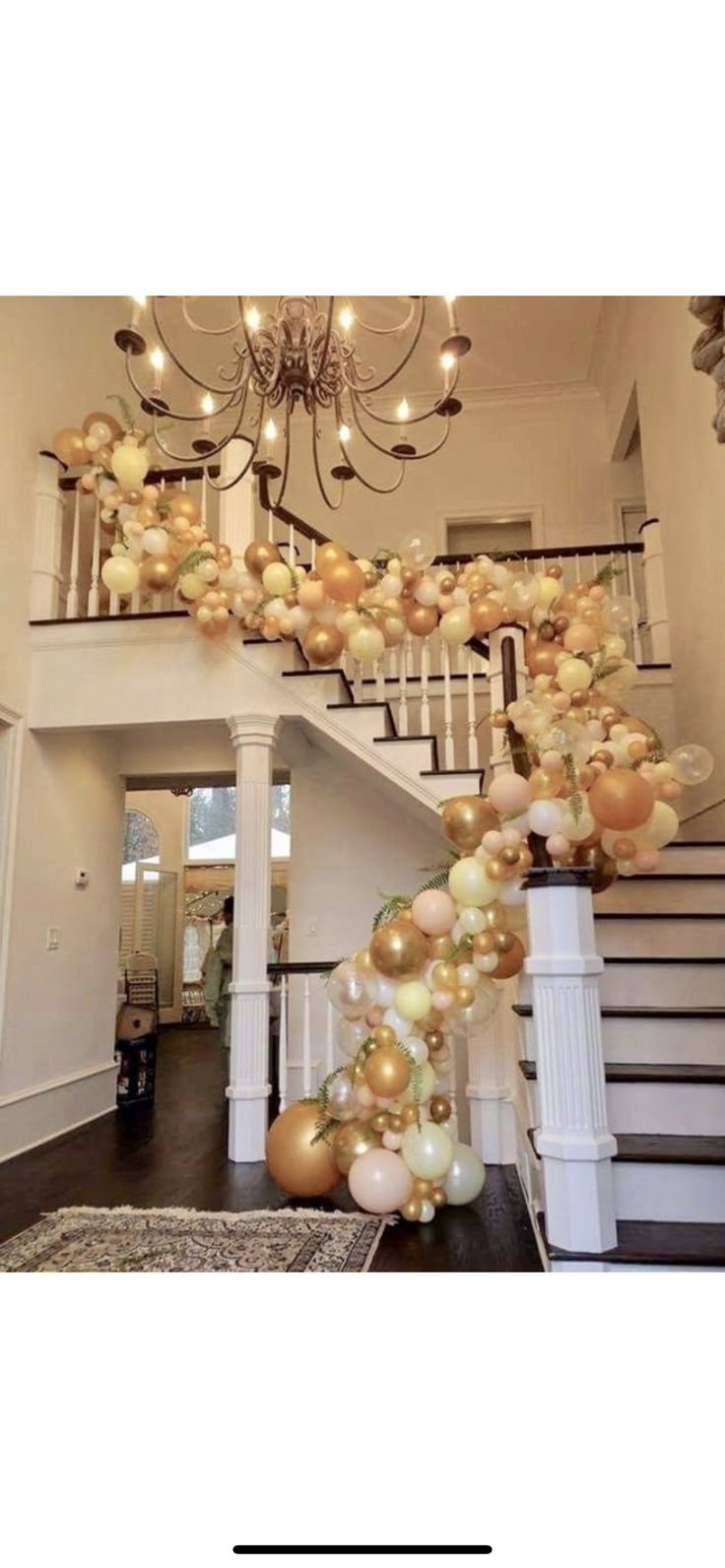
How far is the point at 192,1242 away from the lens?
2.59 metres

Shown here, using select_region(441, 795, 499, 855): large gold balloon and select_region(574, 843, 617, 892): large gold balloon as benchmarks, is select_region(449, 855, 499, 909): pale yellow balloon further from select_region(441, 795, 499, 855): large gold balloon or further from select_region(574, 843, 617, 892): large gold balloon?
select_region(574, 843, 617, 892): large gold balloon

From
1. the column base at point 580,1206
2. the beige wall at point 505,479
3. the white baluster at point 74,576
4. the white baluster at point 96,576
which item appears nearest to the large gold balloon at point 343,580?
the white baluster at point 96,576

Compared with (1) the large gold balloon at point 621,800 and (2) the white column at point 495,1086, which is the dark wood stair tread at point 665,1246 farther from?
(2) the white column at point 495,1086

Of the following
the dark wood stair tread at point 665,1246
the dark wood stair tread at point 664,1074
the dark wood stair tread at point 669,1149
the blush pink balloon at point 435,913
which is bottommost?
the dark wood stair tread at point 665,1246

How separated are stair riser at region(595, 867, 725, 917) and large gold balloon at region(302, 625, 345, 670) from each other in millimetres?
1661

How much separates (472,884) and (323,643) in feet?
5.11

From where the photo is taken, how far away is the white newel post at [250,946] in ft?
11.8

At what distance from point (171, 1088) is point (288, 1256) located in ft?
11.8

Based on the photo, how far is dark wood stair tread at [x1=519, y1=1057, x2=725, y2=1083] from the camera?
222 centimetres

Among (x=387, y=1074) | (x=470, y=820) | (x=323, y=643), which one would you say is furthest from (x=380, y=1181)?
(x=323, y=643)

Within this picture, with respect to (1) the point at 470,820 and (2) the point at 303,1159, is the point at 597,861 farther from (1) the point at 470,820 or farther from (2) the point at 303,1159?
(2) the point at 303,1159

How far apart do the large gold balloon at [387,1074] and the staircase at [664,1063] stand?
410 mm
